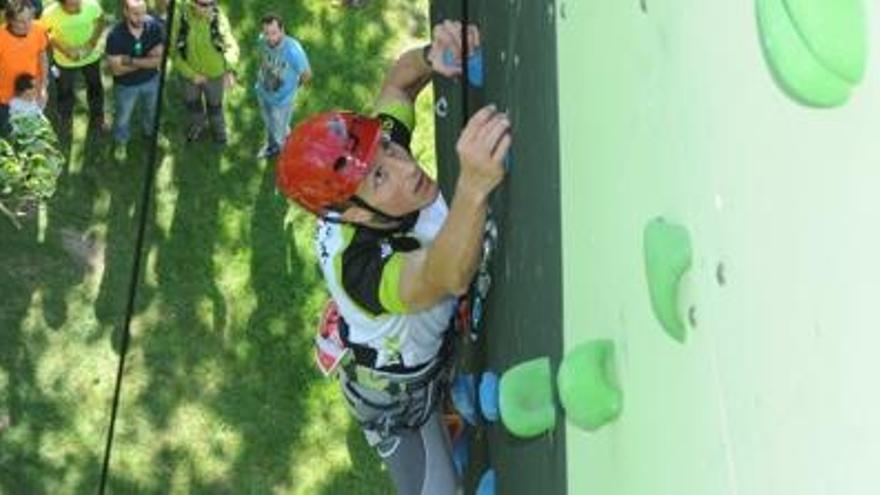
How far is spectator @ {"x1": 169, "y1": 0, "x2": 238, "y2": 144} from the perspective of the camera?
23.1 ft

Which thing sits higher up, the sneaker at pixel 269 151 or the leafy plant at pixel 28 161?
the sneaker at pixel 269 151

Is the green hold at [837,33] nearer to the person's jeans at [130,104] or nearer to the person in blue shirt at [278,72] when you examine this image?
the person in blue shirt at [278,72]

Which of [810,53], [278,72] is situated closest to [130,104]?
[278,72]

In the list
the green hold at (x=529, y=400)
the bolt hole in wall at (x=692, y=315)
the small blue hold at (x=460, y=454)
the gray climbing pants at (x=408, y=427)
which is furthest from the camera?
the small blue hold at (x=460, y=454)

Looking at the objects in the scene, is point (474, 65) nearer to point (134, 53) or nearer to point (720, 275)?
point (720, 275)

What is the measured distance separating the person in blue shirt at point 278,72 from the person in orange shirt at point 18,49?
104 centimetres

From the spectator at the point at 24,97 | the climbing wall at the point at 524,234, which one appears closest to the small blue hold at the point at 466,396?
the climbing wall at the point at 524,234

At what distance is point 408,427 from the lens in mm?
3717

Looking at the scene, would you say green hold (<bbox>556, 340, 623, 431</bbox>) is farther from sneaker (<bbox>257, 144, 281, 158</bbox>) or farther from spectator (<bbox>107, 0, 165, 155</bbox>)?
sneaker (<bbox>257, 144, 281, 158</bbox>)

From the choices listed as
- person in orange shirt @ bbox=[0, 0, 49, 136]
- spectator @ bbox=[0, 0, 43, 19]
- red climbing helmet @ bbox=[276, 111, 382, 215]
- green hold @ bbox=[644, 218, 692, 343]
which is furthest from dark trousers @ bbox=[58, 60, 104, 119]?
green hold @ bbox=[644, 218, 692, 343]

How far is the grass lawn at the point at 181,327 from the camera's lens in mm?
6242

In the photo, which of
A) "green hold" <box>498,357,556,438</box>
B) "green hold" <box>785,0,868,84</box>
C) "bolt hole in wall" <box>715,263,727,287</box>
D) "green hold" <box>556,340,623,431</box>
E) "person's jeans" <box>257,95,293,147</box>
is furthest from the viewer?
"person's jeans" <box>257,95,293,147</box>

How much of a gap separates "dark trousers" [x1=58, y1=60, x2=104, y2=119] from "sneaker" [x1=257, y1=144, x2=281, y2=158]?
2.92ft

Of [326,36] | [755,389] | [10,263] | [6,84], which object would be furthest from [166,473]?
[755,389]
